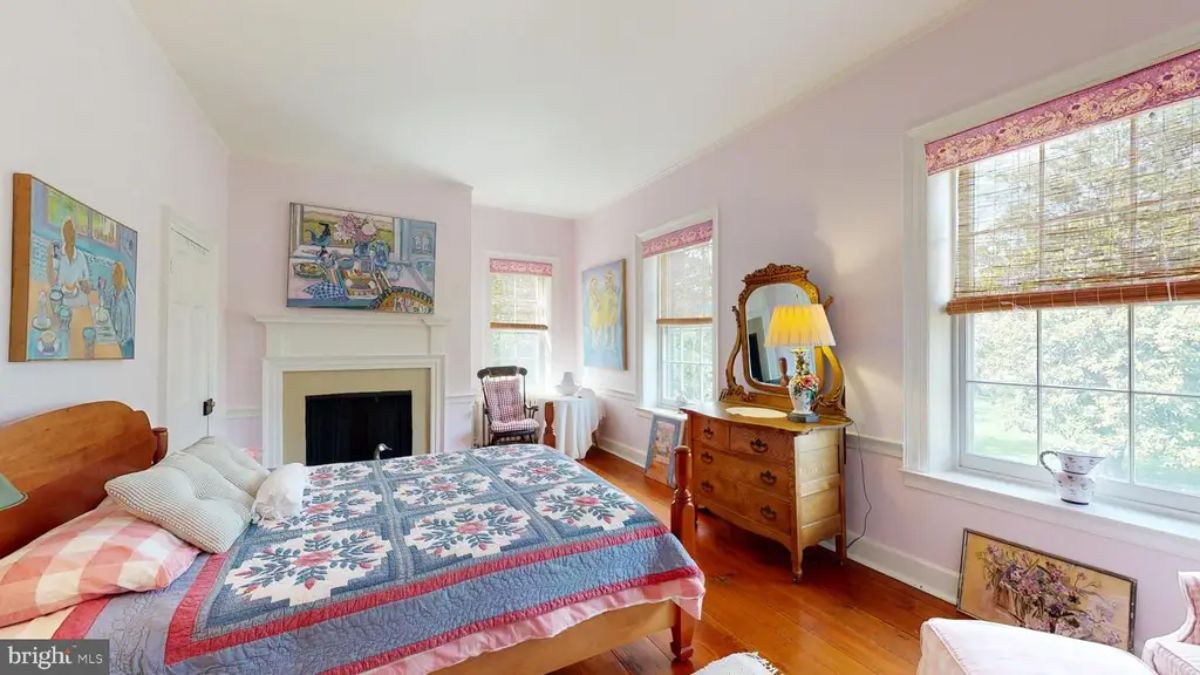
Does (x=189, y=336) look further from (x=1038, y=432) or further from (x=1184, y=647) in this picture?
(x=1038, y=432)

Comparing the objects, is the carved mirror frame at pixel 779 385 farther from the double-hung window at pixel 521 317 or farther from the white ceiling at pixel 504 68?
the double-hung window at pixel 521 317

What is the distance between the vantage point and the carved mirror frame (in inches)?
101

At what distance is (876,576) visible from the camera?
2.35 meters

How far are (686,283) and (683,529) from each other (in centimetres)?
255

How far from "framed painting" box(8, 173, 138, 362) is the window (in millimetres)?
3307

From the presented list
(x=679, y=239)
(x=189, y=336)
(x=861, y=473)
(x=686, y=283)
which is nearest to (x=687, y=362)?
(x=686, y=283)

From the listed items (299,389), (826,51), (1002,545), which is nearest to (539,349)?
(299,389)

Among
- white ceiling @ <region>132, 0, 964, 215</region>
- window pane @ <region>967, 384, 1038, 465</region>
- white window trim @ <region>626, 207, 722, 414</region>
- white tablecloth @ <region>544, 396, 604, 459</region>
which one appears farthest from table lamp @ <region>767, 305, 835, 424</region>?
white tablecloth @ <region>544, 396, 604, 459</region>

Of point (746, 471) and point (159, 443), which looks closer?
point (159, 443)

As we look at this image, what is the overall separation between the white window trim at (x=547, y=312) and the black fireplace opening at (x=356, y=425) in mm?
1092

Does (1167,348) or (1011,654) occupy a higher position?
(1167,348)

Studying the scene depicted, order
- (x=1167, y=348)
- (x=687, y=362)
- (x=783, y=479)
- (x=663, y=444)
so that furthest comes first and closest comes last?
(x=687, y=362) → (x=663, y=444) → (x=783, y=479) → (x=1167, y=348)

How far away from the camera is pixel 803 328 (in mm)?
2457

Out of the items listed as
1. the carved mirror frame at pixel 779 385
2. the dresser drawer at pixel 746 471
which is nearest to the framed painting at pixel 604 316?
the carved mirror frame at pixel 779 385
